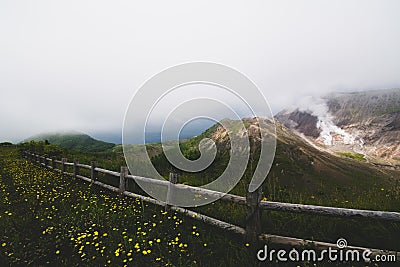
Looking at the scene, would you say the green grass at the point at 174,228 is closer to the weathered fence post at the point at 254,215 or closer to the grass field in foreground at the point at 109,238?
the grass field in foreground at the point at 109,238

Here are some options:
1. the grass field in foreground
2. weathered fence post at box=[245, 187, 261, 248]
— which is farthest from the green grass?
weathered fence post at box=[245, 187, 261, 248]

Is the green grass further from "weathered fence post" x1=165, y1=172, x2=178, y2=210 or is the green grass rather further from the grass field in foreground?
"weathered fence post" x1=165, y1=172, x2=178, y2=210

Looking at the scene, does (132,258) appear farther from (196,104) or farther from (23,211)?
(23,211)

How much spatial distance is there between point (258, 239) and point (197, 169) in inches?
198

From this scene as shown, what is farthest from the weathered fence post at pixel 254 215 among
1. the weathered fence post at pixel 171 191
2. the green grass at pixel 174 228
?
the weathered fence post at pixel 171 191

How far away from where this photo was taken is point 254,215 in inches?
157

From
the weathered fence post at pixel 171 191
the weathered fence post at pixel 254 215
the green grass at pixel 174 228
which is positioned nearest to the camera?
the green grass at pixel 174 228

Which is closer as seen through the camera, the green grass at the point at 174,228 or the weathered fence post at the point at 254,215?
the green grass at the point at 174,228

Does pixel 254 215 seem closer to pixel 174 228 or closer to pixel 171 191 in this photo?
pixel 174 228

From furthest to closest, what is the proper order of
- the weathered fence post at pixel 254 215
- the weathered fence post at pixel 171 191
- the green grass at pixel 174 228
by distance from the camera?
the weathered fence post at pixel 171 191 < the weathered fence post at pixel 254 215 < the green grass at pixel 174 228

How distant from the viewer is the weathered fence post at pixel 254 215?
3.96 meters

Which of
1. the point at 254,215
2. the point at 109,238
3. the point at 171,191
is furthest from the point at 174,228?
the point at 254,215

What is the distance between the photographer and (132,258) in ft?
12.4

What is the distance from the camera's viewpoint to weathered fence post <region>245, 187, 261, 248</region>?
396 centimetres
